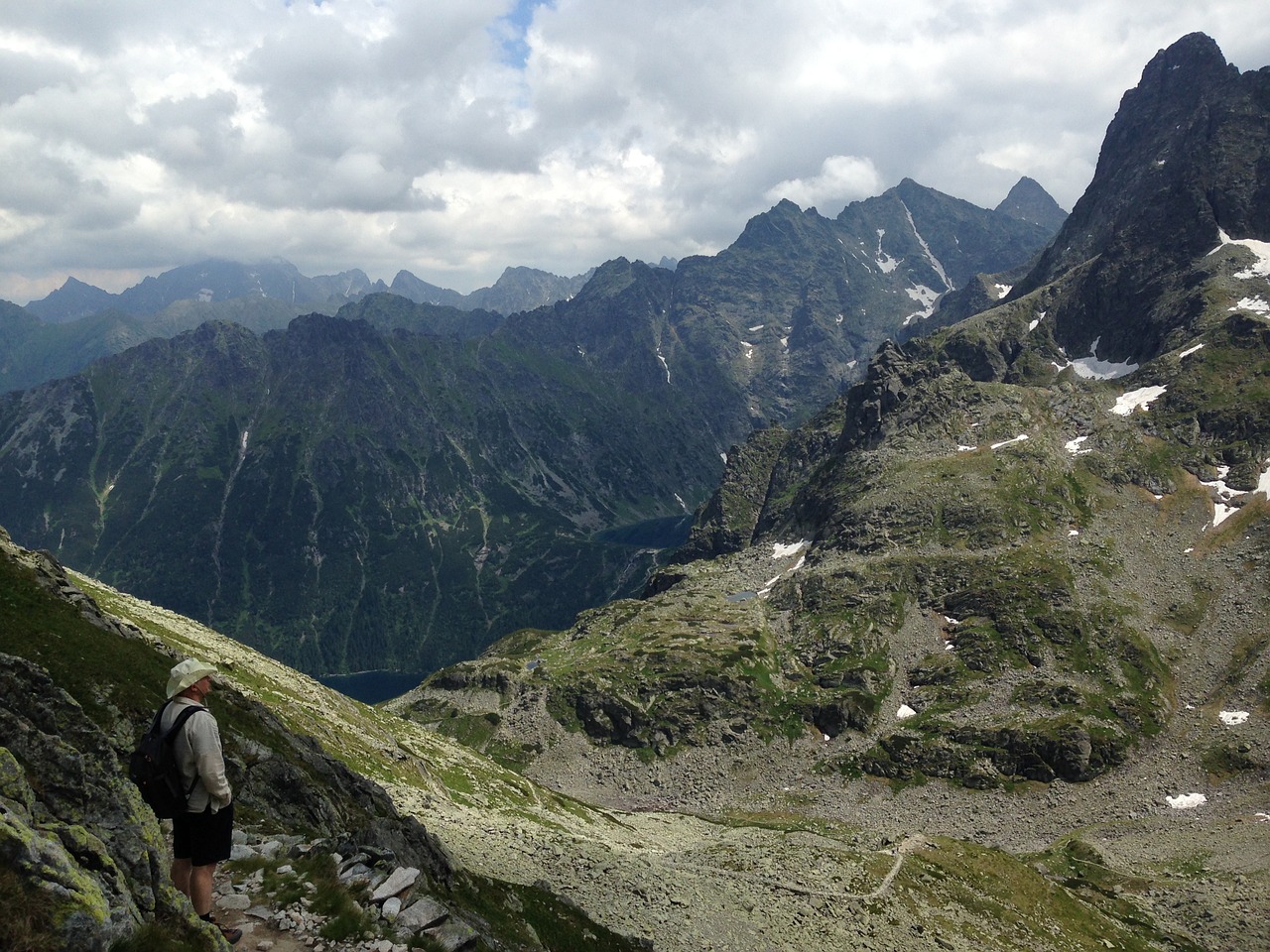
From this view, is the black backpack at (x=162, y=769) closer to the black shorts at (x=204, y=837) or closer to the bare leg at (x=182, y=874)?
the black shorts at (x=204, y=837)

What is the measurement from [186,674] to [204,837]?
10.2 feet

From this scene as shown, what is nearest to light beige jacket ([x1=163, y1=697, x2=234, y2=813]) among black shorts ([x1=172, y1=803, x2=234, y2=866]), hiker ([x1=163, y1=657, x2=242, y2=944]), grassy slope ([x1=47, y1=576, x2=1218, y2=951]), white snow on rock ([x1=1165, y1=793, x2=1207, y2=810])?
hiker ([x1=163, y1=657, x2=242, y2=944])

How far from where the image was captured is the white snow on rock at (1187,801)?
13625 cm

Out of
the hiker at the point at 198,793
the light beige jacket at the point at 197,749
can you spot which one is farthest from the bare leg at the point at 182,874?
the light beige jacket at the point at 197,749

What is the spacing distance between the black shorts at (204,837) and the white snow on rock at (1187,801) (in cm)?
16859

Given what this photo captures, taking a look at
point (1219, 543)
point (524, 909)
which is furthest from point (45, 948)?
point (1219, 543)

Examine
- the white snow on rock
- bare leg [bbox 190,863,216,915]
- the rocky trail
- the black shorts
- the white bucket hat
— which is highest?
the white bucket hat

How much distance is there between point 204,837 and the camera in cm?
1448

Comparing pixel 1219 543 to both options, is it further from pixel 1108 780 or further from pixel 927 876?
pixel 927 876

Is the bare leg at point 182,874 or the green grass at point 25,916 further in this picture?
the bare leg at point 182,874

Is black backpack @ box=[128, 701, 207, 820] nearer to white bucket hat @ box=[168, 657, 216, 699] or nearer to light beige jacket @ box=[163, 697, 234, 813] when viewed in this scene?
light beige jacket @ box=[163, 697, 234, 813]

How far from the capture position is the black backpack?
44.9ft

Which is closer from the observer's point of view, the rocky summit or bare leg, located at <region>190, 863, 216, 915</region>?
bare leg, located at <region>190, 863, 216, 915</region>

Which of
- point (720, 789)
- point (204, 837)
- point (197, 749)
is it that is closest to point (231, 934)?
point (204, 837)
